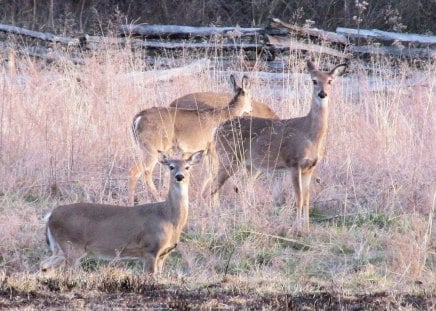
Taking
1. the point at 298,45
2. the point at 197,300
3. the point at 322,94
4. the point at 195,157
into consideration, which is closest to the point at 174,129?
the point at 322,94

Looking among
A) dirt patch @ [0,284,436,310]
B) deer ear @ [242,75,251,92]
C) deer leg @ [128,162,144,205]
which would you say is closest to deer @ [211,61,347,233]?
deer leg @ [128,162,144,205]

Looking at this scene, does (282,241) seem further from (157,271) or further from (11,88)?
(11,88)

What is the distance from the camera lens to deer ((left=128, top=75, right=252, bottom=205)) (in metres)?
10.5

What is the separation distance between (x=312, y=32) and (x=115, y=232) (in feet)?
26.1

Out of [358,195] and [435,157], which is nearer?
[358,195]

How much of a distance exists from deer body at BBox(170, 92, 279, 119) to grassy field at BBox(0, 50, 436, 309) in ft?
1.65

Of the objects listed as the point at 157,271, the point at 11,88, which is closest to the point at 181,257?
the point at 157,271

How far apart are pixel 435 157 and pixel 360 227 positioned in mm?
1835

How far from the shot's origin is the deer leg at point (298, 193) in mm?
8987

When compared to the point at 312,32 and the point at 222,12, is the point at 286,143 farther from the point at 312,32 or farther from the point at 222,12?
the point at 222,12

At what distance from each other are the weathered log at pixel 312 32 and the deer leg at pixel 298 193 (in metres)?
5.06

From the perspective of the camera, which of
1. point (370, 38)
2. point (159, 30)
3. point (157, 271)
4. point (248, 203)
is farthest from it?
point (159, 30)

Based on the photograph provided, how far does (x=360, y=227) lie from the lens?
9.12 meters

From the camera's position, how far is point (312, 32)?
15.3m
